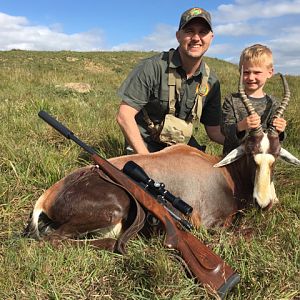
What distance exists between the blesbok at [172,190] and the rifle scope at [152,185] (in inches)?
6.6

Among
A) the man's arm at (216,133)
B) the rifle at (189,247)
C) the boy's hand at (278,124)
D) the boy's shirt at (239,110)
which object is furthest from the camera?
the man's arm at (216,133)

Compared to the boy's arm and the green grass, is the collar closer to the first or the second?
the boy's arm

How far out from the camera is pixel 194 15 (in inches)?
173

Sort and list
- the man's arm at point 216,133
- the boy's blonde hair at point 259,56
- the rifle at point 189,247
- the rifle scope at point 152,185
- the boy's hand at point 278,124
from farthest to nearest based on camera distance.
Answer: the man's arm at point 216,133
the boy's blonde hair at point 259,56
the boy's hand at point 278,124
the rifle scope at point 152,185
the rifle at point 189,247

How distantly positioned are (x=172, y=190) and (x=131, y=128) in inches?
45.1

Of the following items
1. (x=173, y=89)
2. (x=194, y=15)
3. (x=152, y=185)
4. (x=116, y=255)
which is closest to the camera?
(x=116, y=255)

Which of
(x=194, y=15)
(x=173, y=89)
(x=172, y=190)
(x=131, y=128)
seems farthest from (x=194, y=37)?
(x=172, y=190)

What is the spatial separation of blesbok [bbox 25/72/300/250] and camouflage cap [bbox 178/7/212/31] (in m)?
1.22

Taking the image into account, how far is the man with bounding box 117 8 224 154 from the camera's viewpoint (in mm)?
4555

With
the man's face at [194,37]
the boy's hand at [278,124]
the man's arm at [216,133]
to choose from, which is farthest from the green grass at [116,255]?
the man's face at [194,37]

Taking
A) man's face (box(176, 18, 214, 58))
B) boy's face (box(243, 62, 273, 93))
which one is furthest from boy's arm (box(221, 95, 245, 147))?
man's face (box(176, 18, 214, 58))

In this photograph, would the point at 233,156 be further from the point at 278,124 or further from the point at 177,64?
the point at 177,64

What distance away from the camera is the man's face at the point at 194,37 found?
178 inches

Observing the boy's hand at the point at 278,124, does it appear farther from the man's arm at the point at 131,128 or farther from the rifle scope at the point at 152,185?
the man's arm at the point at 131,128
